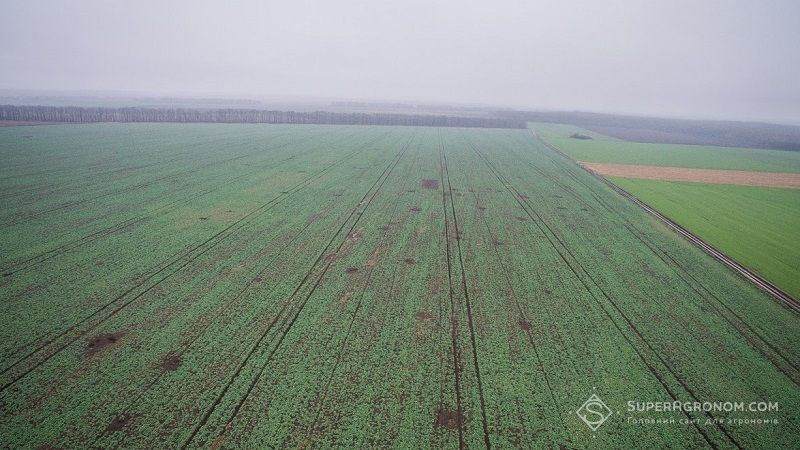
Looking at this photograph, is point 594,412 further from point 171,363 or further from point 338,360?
point 171,363

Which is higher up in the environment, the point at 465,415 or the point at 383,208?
the point at 383,208

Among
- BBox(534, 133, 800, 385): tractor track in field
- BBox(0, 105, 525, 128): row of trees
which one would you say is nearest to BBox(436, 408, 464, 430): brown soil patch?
BBox(534, 133, 800, 385): tractor track in field

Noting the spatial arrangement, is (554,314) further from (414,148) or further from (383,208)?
(414,148)

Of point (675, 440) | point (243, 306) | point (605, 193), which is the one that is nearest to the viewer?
point (675, 440)

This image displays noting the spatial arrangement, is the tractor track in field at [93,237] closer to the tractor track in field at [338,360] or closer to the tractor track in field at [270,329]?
the tractor track in field at [270,329]

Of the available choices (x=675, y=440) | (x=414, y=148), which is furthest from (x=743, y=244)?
(x=414, y=148)

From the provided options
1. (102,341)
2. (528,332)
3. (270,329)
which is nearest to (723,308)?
(528,332)
